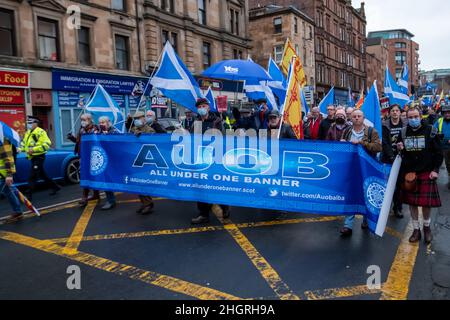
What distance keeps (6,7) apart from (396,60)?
10443cm

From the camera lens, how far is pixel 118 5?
21859 millimetres

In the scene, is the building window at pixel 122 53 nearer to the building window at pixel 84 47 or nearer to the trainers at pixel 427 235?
the building window at pixel 84 47

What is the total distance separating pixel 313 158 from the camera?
5.42 m

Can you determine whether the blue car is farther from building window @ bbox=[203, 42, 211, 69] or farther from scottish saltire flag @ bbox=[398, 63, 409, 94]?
building window @ bbox=[203, 42, 211, 69]

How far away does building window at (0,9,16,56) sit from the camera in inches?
645

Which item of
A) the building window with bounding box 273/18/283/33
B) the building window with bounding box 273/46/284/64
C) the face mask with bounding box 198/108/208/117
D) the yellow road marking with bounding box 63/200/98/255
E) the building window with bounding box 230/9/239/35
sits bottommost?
the yellow road marking with bounding box 63/200/98/255

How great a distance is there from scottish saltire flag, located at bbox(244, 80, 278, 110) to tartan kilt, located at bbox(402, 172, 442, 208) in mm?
7037

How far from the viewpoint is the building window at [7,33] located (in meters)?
16.4

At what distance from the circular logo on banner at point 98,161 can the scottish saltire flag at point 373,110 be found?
4703 mm

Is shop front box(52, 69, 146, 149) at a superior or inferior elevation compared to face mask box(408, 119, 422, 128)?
superior

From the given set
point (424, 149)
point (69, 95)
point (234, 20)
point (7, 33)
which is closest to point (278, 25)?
point (234, 20)

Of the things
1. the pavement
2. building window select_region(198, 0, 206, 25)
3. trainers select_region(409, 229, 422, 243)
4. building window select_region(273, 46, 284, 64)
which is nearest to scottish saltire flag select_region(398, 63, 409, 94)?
the pavement

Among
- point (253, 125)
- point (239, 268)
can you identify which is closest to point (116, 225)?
point (239, 268)

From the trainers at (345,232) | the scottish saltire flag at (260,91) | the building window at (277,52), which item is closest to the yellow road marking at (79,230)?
the trainers at (345,232)
